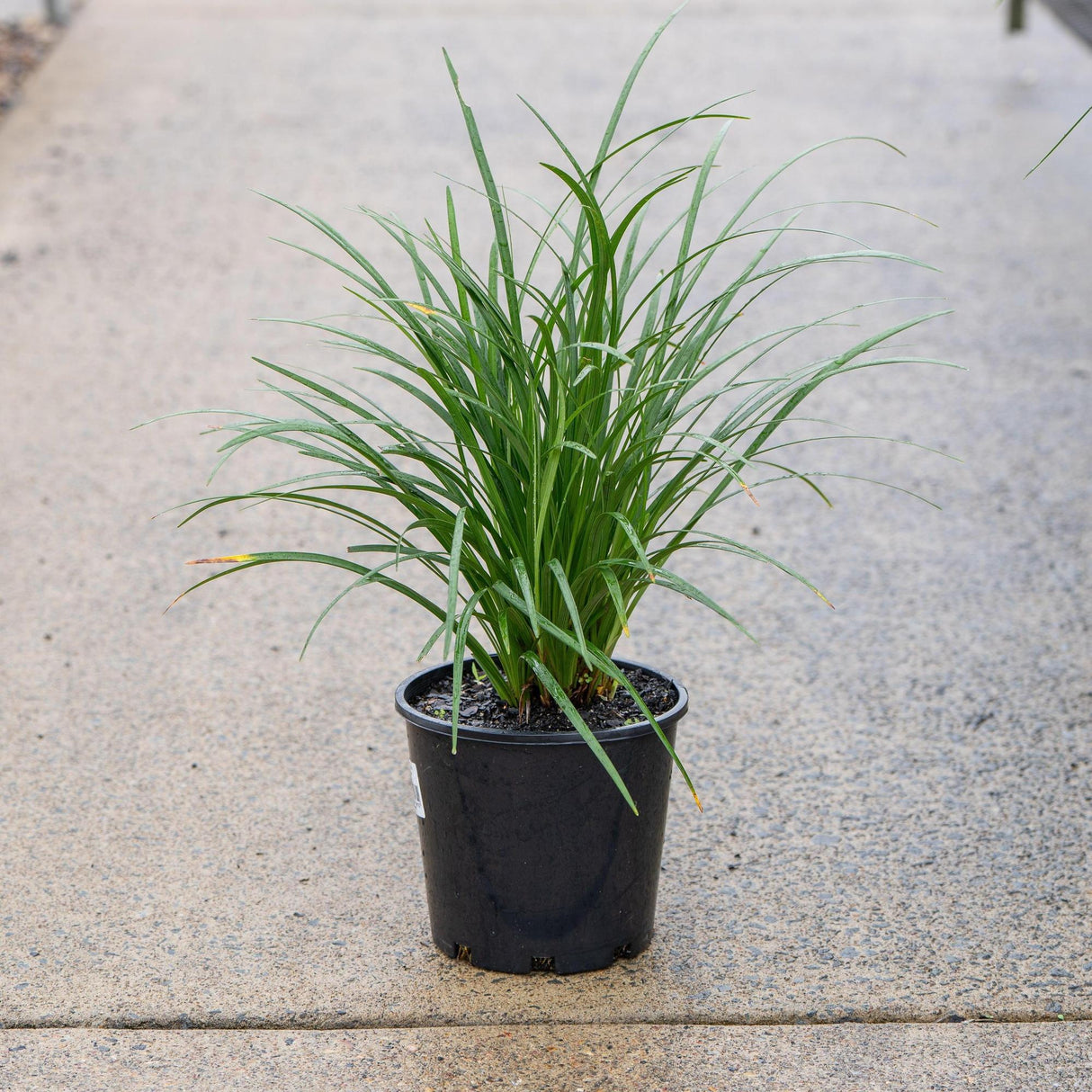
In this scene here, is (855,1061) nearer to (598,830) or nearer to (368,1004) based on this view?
(598,830)

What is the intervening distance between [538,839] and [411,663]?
146cm

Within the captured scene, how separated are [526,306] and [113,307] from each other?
234cm

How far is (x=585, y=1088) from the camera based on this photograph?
2.10 m

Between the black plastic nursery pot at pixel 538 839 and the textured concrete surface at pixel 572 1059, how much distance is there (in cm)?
17

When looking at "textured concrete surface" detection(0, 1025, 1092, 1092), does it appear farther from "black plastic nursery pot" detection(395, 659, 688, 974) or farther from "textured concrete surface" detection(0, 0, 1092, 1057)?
"black plastic nursery pot" detection(395, 659, 688, 974)

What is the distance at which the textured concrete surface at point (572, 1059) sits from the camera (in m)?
2.12

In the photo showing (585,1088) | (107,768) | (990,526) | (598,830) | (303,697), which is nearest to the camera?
(585,1088)

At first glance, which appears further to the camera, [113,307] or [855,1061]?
[113,307]

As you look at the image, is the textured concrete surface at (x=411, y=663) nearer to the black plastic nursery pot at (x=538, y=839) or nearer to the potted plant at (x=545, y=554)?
the black plastic nursery pot at (x=538, y=839)

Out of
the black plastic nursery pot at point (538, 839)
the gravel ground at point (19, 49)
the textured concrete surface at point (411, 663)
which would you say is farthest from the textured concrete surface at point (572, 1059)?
the gravel ground at point (19, 49)

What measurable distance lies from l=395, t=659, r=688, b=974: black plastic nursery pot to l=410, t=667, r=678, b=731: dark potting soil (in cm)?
4

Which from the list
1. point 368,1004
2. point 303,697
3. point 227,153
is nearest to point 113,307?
point 227,153

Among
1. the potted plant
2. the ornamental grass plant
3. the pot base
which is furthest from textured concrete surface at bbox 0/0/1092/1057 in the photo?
the ornamental grass plant

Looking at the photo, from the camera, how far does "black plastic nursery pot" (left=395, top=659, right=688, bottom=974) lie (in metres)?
2.21
